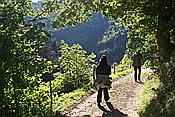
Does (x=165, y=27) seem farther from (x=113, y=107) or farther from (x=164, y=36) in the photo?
(x=113, y=107)

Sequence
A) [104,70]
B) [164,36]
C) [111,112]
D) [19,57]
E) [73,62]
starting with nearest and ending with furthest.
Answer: [111,112] → [19,57] → [104,70] → [164,36] → [73,62]

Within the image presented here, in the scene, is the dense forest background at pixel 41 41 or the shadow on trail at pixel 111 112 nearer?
the shadow on trail at pixel 111 112

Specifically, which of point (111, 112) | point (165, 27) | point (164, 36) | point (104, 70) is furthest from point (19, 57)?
point (164, 36)

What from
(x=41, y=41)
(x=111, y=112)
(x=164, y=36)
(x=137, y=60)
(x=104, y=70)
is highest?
(x=164, y=36)

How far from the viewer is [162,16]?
14.0 m

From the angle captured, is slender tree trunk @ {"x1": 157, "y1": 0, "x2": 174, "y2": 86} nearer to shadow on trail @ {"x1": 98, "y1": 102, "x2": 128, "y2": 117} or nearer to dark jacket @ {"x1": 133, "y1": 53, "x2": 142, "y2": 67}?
shadow on trail @ {"x1": 98, "y1": 102, "x2": 128, "y2": 117}

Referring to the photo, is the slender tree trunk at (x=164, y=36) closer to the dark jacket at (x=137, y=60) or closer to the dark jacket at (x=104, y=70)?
the dark jacket at (x=104, y=70)

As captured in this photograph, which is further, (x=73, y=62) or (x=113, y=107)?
(x=73, y=62)

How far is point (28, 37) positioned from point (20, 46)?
19.0 inches

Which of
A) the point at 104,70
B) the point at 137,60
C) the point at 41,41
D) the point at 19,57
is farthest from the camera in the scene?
the point at 137,60

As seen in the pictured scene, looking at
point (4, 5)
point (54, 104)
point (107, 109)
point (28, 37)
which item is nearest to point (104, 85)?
point (107, 109)

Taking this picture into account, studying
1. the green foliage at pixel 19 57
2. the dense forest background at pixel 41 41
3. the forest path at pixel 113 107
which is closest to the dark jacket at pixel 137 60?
the forest path at pixel 113 107

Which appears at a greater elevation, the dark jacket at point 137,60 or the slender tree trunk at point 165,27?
the slender tree trunk at point 165,27

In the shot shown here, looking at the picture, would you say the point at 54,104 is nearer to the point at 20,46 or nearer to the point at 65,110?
the point at 65,110
